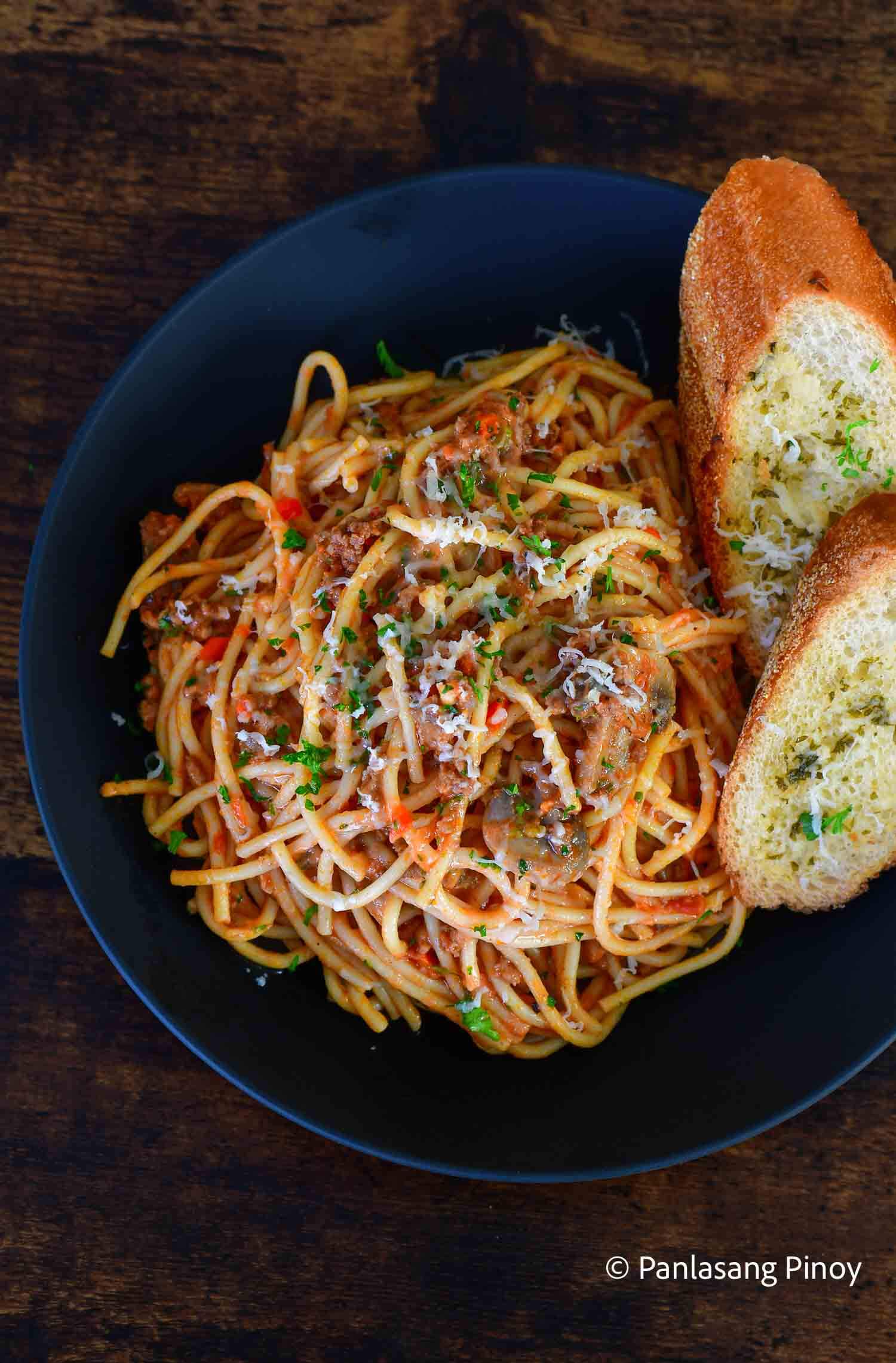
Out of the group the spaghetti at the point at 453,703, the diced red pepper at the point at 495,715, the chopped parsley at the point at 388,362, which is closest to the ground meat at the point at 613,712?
the spaghetti at the point at 453,703

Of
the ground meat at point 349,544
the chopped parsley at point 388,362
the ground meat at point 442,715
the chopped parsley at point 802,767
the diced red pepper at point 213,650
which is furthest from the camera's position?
the chopped parsley at point 388,362

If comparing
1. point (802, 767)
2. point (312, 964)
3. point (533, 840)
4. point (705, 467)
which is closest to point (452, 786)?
point (533, 840)

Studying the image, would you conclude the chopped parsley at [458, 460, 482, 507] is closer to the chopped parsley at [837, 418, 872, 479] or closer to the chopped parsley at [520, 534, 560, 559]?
the chopped parsley at [520, 534, 560, 559]

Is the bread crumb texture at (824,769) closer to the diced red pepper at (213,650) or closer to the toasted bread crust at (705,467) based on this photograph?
the toasted bread crust at (705,467)

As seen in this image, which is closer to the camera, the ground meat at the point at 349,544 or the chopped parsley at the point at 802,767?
the ground meat at the point at 349,544

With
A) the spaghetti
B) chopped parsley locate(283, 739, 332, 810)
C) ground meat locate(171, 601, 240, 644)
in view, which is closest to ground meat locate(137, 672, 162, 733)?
the spaghetti

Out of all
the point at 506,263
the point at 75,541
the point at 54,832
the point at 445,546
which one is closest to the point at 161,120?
the point at 506,263

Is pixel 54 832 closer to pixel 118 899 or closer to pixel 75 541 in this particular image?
pixel 118 899

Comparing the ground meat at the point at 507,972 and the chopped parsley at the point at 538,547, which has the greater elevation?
the chopped parsley at the point at 538,547
